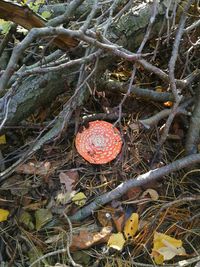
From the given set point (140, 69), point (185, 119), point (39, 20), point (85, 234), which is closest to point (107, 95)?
point (140, 69)

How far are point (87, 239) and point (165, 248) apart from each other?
445mm

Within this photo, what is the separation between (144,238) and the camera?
7.54 ft

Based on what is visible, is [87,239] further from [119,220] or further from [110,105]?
[110,105]

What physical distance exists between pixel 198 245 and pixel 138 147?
28.8 inches

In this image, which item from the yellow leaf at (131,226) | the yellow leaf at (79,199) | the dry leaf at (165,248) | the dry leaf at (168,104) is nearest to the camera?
the dry leaf at (165,248)

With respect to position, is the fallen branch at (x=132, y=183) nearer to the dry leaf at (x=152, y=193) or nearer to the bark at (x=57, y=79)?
the dry leaf at (x=152, y=193)

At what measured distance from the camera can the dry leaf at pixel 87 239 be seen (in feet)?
7.36

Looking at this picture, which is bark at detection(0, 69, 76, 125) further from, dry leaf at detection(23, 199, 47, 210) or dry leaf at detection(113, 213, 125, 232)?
dry leaf at detection(113, 213, 125, 232)

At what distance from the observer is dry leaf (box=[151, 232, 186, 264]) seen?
7.16 feet

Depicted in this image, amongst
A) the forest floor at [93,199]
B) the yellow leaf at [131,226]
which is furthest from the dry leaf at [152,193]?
the yellow leaf at [131,226]

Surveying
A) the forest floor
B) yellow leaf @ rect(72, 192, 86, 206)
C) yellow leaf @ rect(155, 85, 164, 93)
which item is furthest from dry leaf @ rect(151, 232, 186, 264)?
yellow leaf @ rect(155, 85, 164, 93)

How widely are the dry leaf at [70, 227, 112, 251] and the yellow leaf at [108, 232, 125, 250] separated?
4 centimetres

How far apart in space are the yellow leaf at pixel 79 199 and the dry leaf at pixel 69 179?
0.06m

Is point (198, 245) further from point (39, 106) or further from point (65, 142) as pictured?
point (39, 106)
